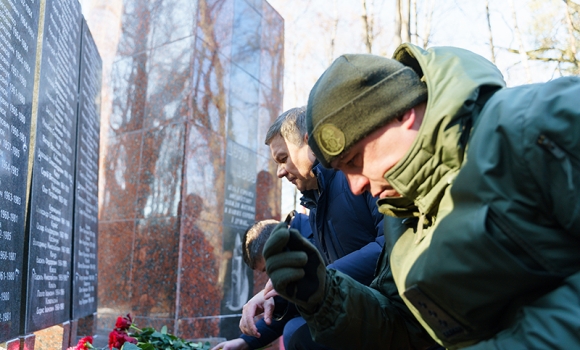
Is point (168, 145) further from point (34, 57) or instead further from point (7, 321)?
point (7, 321)

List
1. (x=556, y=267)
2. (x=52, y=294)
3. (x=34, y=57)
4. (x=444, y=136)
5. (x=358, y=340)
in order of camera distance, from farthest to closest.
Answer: (x=52, y=294) → (x=34, y=57) → (x=358, y=340) → (x=444, y=136) → (x=556, y=267)

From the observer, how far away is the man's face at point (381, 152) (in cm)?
150

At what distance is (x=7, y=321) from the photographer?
248cm

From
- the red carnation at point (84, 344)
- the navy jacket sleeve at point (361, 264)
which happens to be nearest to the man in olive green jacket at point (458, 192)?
the navy jacket sleeve at point (361, 264)

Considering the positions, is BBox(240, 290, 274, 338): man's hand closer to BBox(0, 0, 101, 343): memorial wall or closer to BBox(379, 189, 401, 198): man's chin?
BBox(0, 0, 101, 343): memorial wall

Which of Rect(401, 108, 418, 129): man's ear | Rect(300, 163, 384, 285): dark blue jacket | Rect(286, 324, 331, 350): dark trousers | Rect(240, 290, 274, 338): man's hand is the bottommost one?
Rect(286, 324, 331, 350): dark trousers

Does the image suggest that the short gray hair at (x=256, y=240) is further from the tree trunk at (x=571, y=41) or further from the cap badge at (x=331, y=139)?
the tree trunk at (x=571, y=41)

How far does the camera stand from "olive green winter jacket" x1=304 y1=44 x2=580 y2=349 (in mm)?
1119

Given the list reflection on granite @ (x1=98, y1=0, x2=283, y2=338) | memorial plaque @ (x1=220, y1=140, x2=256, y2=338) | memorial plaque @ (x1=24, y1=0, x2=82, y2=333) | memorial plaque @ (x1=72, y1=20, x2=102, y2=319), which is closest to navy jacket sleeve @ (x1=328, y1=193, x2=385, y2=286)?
memorial plaque @ (x1=24, y1=0, x2=82, y2=333)

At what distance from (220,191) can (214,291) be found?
3.89ft

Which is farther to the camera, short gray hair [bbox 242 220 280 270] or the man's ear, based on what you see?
short gray hair [bbox 242 220 280 270]

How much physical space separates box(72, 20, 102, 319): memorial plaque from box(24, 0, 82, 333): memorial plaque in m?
0.21

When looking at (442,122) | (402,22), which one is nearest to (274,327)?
(442,122)

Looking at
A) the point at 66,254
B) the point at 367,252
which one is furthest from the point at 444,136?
the point at 66,254
